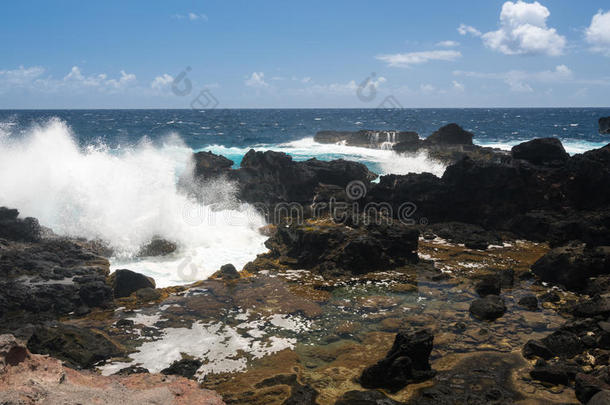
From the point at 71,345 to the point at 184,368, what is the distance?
2.15 metres

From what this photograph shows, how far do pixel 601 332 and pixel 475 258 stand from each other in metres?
5.71

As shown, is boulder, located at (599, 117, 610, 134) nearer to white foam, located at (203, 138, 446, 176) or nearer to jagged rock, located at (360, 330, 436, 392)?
white foam, located at (203, 138, 446, 176)

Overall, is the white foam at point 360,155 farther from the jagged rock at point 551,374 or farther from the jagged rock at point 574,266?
the jagged rock at point 551,374

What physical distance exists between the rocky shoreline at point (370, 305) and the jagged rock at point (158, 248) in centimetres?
8

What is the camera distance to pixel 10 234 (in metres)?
14.1

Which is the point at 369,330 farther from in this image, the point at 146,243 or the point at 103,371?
the point at 146,243

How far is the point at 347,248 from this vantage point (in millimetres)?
13195

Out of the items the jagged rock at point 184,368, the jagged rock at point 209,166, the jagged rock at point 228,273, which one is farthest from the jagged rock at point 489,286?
the jagged rock at point 209,166

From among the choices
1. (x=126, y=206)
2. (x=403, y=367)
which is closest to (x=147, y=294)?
(x=403, y=367)

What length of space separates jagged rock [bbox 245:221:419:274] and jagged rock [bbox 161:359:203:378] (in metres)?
5.54

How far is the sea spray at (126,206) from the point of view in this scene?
49.1 feet

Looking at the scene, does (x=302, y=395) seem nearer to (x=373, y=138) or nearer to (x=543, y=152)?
(x=543, y=152)

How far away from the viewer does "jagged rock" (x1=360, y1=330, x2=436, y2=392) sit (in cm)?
723

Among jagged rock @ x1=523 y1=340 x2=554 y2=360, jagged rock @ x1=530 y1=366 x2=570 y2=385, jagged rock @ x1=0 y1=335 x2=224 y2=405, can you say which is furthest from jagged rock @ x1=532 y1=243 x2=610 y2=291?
jagged rock @ x1=0 y1=335 x2=224 y2=405
